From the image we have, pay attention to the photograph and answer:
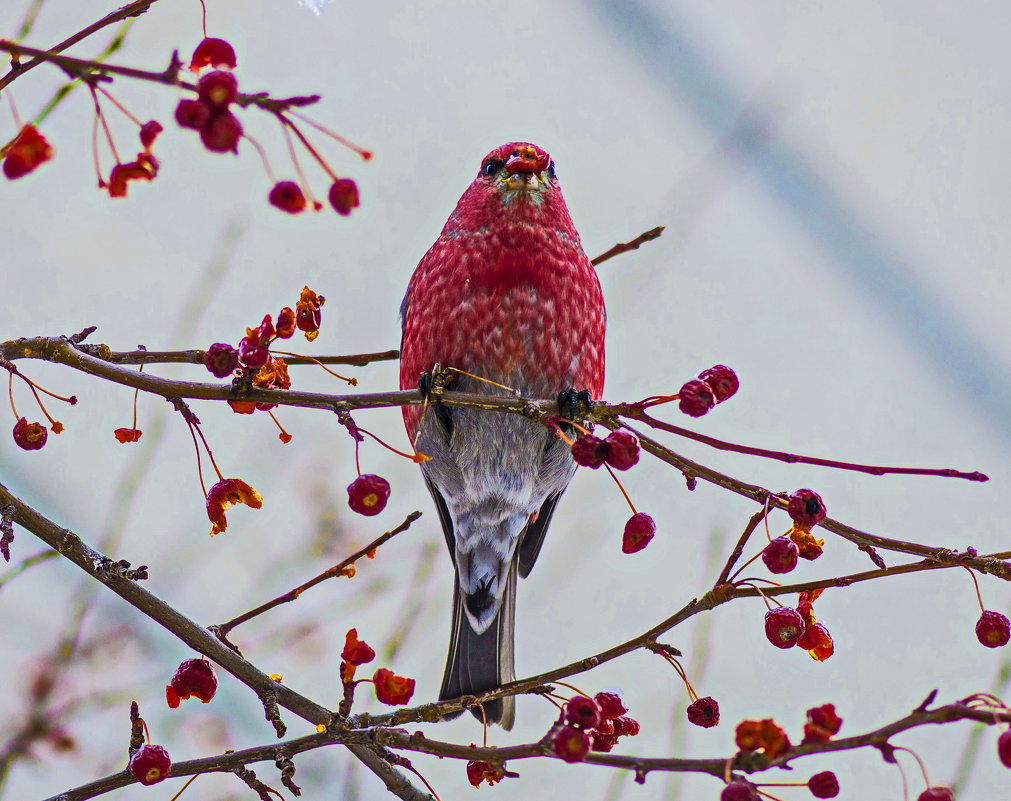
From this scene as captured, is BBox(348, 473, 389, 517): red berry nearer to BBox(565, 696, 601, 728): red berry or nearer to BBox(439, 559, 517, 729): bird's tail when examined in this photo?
BBox(565, 696, 601, 728): red berry

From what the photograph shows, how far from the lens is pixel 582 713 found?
1097 mm

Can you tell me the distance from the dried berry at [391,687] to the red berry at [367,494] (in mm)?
210

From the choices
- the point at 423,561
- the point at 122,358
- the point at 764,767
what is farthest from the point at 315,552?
the point at 764,767

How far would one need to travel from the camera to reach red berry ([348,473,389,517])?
1379 mm

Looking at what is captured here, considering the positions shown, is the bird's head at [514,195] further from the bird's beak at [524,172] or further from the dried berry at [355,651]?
the dried berry at [355,651]

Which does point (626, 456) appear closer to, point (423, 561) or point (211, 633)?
point (211, 633)

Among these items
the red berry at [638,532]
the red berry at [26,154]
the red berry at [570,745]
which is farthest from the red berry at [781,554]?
the red berry at [26,154]

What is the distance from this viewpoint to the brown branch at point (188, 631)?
4.08 ft

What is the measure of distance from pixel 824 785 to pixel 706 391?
0.46 m

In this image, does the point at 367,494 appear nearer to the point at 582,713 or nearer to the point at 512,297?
the point at 582,713

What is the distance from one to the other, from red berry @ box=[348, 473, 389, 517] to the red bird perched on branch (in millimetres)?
711

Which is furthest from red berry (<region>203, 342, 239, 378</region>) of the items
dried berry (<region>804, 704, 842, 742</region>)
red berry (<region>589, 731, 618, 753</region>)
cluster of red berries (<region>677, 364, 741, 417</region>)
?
dried berry (<region>804, 704, 842, 742</region>)

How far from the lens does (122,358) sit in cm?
142

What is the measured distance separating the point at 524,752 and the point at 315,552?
1523 millimetres
